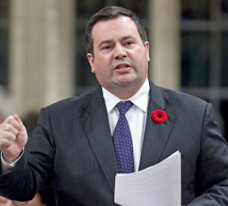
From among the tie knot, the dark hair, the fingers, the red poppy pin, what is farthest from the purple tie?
the fingers

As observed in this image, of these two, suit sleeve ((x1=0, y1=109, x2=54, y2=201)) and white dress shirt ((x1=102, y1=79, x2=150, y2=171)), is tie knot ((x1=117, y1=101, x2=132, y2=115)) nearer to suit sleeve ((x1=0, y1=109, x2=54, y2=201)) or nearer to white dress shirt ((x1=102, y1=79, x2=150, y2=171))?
white dress shirt ((x1=102, y1=79, x2=150, y2=171))

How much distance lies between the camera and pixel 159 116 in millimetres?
2881

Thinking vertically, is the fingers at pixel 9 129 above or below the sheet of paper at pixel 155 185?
above

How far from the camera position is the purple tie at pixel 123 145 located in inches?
109

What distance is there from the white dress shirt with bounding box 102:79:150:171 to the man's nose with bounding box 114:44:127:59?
0.21 metres

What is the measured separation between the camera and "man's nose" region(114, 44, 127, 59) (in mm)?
2773

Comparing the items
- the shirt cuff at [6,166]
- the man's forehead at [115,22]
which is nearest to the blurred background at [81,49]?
the man's forehead at [115,22]

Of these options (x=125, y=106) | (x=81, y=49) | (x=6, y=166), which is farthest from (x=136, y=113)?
(x=81, y=49)

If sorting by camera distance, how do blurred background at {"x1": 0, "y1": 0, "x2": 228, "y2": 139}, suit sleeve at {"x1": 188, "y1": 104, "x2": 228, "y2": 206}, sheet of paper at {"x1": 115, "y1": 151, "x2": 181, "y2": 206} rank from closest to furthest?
sheet of paper at {"x1": 115, "y1": 151, "x2": 181, "y2": 206}
suit sleeve at {"x1": 188, "y1": 104, "x2": 228, "y2": 206}
blurred background at {"x1": 0, "y1": 0, "x2": 228, "y2": 139}

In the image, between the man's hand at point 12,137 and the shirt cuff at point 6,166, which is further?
the shirt cuff at point 6,166

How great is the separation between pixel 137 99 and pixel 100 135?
227 millimetres

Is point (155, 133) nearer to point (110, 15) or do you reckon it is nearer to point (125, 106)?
point (125, 106)

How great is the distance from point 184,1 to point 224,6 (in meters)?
0.53

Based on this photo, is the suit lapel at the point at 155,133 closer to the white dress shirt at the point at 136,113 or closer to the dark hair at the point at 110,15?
the white dress shirt at the point at 136,113
